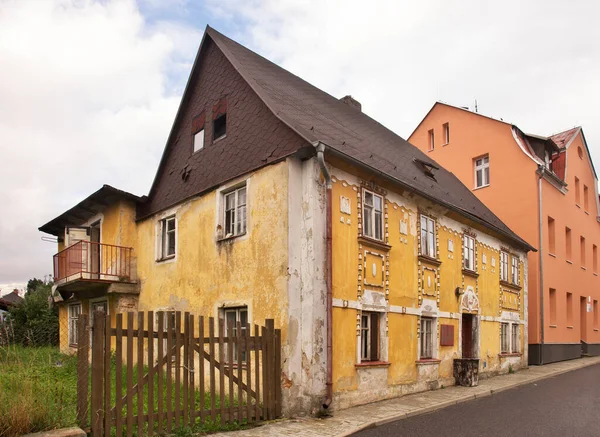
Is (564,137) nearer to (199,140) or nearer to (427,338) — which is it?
(427,338)

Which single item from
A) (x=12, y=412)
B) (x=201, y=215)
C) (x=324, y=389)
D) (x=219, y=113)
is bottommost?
(x=324, y=389)

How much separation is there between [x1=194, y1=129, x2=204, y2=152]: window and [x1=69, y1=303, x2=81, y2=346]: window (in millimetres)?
7329

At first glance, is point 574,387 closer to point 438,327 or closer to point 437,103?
point 438,327

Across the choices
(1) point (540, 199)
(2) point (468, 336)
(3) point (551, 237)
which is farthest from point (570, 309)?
(2) point (468, 336)

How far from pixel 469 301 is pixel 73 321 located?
12778 millimetres

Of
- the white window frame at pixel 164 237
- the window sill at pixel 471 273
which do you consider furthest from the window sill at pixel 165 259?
the window sill at pixel 471 273

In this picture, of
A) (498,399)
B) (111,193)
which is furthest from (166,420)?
(111,193)

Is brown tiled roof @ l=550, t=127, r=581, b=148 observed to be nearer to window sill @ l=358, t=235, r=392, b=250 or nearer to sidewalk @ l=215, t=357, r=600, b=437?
sidewalk @ l=215, t=357, r=600, b=437

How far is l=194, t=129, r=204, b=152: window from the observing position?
14569 millimetres

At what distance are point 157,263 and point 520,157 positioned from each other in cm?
1557

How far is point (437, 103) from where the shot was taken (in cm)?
2703

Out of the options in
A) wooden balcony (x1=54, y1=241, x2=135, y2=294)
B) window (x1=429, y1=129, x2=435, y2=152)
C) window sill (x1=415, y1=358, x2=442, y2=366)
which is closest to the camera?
window sill (x1=415, y1=358, x2=442, y2=366)

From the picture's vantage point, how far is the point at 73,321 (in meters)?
18.9

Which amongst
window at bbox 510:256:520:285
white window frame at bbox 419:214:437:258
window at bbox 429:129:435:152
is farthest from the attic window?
window at bbox 429:129:435:152
